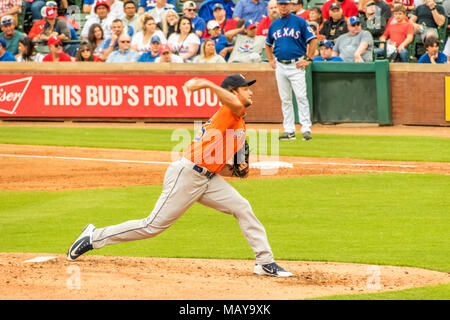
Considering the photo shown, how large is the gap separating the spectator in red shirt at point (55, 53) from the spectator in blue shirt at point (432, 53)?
8.31 m

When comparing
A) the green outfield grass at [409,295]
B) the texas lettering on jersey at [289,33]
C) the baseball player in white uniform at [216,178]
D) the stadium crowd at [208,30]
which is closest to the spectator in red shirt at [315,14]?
the stadium crowd at [208,30]

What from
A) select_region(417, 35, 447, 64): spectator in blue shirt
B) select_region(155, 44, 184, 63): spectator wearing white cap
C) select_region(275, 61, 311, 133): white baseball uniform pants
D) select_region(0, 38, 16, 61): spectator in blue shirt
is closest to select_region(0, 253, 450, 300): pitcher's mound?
select_region(275, 61, 311, 133): white baseball uniform pants

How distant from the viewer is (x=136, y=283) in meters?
7.12

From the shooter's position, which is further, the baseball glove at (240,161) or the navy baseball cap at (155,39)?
the navy baseball cap at (155,39)

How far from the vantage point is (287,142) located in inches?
642

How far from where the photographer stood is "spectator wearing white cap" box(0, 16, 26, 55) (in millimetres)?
21828

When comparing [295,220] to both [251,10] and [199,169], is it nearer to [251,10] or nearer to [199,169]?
[199,169]

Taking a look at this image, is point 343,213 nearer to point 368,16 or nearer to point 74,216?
point 74,216

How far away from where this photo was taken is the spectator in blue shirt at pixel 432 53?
57.4 ft

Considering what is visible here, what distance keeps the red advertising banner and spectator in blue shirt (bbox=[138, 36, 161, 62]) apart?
631 millimetres

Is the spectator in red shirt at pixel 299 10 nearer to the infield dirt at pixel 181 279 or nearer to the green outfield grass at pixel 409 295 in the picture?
the infield dirt at pixel 181 279

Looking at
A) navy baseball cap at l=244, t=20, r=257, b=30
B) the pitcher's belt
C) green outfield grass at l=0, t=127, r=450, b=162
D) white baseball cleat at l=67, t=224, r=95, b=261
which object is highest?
navy baseball cap at l=244, t=20, r=257, b=30

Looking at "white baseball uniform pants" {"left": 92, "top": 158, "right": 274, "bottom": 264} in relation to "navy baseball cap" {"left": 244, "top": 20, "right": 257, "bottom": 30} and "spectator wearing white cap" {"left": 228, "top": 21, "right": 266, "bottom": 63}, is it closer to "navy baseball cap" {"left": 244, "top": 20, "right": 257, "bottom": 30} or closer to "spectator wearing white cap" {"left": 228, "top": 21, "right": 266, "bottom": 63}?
"navy baseball cap" {"left": 244, "top": 20, "right": 257, "bottom": 30}

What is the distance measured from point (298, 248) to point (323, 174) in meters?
4.63
